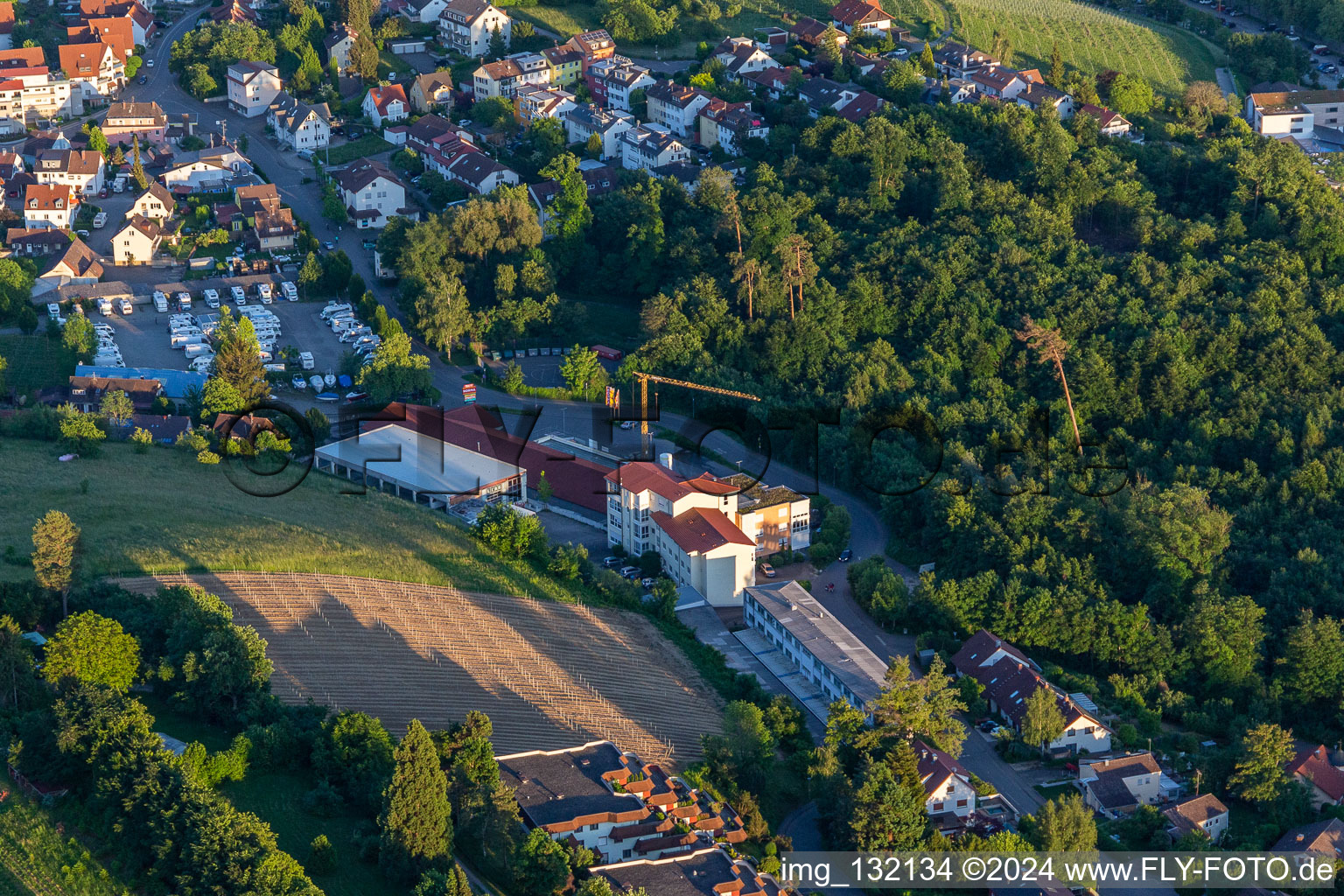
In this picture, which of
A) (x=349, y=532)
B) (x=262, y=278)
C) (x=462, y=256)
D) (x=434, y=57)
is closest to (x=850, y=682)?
(x=349, y=532)

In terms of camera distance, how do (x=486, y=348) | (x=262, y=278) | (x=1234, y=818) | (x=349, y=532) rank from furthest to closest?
(x=262, y=278) < (x=486, y=348) < (x=349, y=532) < (x=1234, y=818)

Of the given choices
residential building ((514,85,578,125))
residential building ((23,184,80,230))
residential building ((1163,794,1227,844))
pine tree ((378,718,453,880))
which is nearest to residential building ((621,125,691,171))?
residential building ((514,85,578,125))

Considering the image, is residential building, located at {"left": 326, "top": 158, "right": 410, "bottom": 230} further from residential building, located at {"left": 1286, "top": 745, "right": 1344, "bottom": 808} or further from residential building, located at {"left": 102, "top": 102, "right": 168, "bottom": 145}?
residential building, located at {"left": 1286, "top": 745, "right": 1344, "bottom": 808}

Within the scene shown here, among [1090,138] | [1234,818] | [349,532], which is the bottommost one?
[1234,818]

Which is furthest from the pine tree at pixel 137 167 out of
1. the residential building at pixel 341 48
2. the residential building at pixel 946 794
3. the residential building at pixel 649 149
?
the residential building at pixel 946 794

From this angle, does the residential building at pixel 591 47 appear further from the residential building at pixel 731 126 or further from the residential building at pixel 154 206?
the residential building at pixel 154 206

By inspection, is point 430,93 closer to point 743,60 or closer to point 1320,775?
point 743,60

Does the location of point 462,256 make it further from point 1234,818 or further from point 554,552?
point 1234,818

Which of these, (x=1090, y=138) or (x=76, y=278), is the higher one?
(x=1090, y=138)
